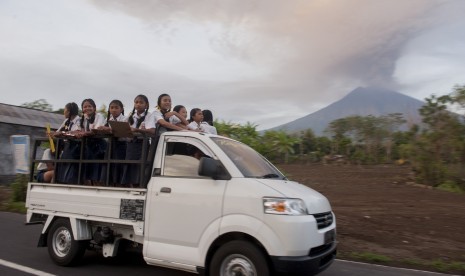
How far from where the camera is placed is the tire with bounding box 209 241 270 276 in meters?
4.23

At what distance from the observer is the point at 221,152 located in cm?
491

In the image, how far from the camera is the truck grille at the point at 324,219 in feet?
14.9

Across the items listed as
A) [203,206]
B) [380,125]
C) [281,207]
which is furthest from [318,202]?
[380,125]

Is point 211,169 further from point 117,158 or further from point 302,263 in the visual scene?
point 117,158

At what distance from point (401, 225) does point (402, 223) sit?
0.62 ft

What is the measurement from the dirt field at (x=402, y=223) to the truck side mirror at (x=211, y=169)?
379 cm

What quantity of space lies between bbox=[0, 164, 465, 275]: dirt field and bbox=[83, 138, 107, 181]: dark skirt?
4595 mm

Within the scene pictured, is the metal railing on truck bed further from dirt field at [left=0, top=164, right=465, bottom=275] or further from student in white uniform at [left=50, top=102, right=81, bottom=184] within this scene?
dirt field at [left=0, top=164, right=465, bottom=275]

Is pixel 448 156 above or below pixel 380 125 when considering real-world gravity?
→ below

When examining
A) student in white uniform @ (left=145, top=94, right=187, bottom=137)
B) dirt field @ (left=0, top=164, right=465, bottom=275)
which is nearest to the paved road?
dirt field @ (left=0, top=164, right=465, bottom=275)

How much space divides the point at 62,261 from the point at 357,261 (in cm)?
493

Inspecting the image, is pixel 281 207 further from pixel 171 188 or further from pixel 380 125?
pixel 380 125

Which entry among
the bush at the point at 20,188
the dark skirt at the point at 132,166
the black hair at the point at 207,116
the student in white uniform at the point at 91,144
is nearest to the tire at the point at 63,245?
the student in white uniform at the point at 91,144

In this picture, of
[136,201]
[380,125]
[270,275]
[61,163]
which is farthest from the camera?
[380,125]
